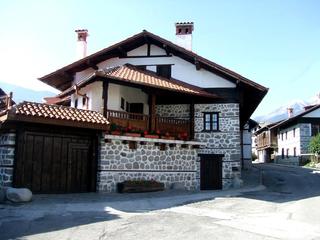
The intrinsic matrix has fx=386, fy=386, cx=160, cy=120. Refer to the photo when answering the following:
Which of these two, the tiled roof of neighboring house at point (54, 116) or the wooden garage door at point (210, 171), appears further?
the wooden garage door at point (210, 171)

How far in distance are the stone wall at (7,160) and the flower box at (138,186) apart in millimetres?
4441

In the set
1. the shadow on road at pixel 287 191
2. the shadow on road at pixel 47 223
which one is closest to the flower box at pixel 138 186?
the shadow on road at pixel 287 191

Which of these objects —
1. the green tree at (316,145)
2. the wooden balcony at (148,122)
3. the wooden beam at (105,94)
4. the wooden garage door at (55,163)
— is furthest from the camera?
the green tree at (316,145)

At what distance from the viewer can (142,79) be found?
17.9 meters

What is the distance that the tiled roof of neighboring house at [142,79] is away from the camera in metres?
16.8

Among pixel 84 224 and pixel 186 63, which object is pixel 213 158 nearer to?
pixel 186 63

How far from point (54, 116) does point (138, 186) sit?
15.2ft

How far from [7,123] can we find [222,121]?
10686 mm

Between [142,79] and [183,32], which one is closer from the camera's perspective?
[142,79]

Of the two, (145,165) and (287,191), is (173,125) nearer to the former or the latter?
(145,165)

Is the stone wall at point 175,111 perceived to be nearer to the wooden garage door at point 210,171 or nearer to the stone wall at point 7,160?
the wooden garage door at point 210,171

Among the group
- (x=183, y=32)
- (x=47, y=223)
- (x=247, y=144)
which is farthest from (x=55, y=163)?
(x=247, y=144)

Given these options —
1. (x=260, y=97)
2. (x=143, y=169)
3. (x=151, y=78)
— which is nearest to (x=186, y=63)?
(x=151, y=78)

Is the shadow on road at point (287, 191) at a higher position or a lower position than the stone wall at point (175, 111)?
lower
